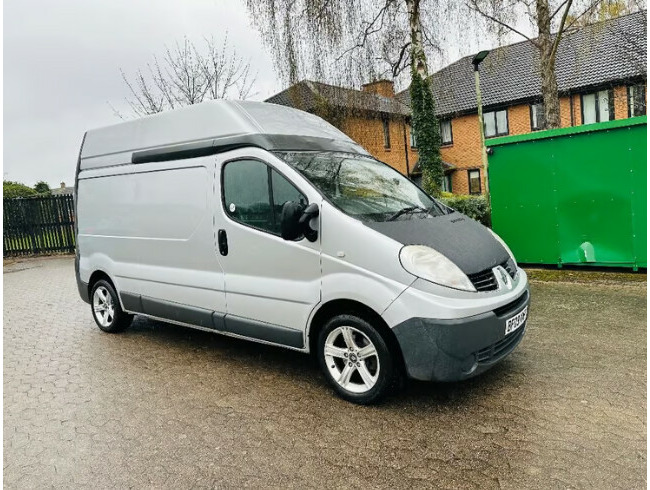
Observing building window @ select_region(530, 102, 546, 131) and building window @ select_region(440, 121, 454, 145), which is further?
building window @ select_region(440, 121, 454, 145)

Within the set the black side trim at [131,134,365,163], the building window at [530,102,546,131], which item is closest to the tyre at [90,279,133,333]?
the black side trim at [131,134,365,163]

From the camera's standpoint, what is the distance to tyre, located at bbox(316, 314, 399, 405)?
3.58m

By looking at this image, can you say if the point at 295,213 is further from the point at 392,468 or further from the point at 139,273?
the point at 139,273

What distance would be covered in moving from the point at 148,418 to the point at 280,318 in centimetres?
126

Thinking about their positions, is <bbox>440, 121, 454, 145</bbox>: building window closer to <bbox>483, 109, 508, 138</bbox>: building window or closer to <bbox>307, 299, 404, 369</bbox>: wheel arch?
<bbox>483, 109, 508, 138</bbox>: building window

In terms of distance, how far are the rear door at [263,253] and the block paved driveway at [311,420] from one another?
1.89 feet

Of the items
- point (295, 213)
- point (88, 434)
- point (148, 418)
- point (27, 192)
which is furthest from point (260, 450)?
point (27, 192)

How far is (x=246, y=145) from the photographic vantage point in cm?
439

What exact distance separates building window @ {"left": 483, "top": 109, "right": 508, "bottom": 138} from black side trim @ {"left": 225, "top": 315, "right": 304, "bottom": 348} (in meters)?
23.3

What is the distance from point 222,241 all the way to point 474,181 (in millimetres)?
23588

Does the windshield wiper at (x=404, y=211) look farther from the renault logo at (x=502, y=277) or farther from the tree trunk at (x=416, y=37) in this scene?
the tree trunk at (x=416, y=37)

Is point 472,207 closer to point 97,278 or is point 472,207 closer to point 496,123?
point 97,278

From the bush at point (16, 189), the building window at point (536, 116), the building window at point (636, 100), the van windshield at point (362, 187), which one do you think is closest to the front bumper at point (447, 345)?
the van windshield at point (362, 187)

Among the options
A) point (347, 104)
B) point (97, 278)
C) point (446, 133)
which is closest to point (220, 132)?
point (97, 278)
